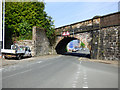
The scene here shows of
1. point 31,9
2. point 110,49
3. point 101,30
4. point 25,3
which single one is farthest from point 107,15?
point 25,3

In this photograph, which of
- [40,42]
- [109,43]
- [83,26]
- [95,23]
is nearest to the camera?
[109,43]

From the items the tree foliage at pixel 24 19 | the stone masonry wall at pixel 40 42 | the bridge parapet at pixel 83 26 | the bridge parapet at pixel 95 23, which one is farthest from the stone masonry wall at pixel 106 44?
the tree foliage at pixel 24 19

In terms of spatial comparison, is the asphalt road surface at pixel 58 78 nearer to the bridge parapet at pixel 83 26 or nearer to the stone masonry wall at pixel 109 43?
the stone masonry wall at pixel 109 43

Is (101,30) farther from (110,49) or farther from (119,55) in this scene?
(119,55)

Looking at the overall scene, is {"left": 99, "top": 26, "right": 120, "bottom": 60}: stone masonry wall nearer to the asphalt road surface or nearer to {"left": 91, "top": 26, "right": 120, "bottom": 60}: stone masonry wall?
{"left": 91, "top": 26, "right": 120, "bottom": 60}: stone masonry wall

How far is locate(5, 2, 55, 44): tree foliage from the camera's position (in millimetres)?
24156

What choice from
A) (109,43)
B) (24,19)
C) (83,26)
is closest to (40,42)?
(24,19)

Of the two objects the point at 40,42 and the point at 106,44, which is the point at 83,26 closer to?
the point at 106,44

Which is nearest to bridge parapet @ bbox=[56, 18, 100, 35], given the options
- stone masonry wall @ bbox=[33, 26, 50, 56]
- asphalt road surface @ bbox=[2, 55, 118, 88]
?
stone masonry wall @ bbox=[33, 26, 50, 56]

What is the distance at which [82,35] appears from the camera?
2028cm

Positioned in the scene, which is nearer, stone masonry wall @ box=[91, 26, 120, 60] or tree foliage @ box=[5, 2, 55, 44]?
stone masonry wall @ box=[91, 26, 120, 60]

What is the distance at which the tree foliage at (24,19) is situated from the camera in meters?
24.2

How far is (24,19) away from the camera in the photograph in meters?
24.8

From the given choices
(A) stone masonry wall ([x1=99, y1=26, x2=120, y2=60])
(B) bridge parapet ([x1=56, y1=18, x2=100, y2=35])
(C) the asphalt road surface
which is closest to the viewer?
(C) the asphalt road surface
